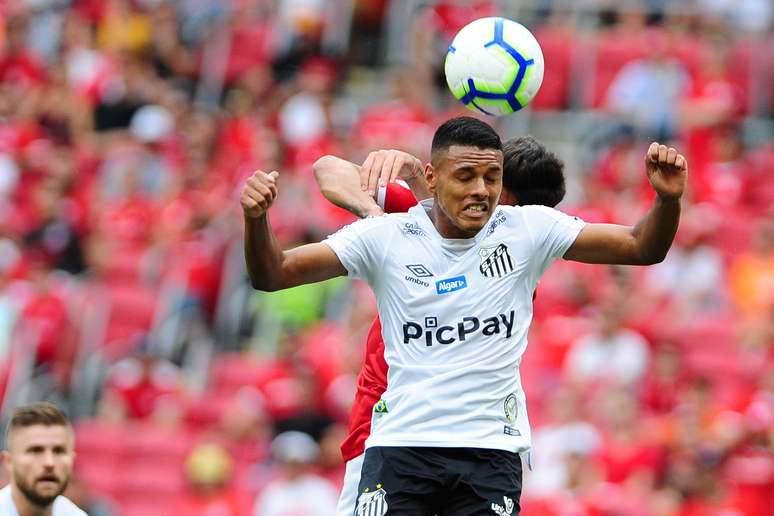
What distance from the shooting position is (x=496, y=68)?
20.9 ft

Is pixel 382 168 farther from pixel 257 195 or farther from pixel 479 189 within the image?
pixel 257 195

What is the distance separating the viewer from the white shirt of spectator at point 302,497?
38.7 feet

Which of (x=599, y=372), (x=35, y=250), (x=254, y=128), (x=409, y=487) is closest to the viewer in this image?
(x=409, y=487)

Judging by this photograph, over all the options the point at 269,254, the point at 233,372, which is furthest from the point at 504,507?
the point at 233,372

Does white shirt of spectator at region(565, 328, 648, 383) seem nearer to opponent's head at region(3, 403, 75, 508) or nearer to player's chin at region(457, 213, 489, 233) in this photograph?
opponent's head at region(3, 403, 75, 508)

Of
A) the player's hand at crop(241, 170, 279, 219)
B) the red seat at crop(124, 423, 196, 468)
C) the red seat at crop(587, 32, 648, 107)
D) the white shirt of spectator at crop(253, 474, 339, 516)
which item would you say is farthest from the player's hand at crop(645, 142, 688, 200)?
the red seat at crop(587, 32, 648, 107)

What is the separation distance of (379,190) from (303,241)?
728cm

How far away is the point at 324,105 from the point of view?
1686 centimetres

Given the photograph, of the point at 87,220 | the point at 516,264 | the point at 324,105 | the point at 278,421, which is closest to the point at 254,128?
the point at 324,105

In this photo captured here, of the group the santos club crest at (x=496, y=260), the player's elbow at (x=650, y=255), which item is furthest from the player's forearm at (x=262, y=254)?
the player's elbow at (x=650, y=255)

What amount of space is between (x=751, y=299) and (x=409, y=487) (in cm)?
797

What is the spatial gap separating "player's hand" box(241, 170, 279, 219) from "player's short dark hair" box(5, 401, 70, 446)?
71.1 inches

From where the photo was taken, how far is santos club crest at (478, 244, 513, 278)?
591 centimetres

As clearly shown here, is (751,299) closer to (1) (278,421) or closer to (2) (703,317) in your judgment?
(2) (703,317)
